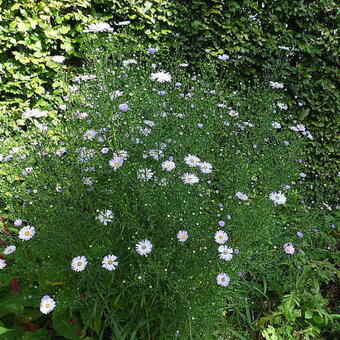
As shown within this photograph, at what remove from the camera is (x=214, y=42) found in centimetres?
360

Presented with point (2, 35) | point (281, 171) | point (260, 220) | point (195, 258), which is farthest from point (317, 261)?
point (2, 35)

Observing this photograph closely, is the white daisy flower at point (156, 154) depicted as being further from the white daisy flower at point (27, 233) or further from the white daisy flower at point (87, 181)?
the white daisy flower at point (27, 233)

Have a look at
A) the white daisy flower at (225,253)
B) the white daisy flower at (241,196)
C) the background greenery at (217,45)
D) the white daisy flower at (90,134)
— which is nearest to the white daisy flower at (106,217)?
the white daisy flower at (90,134)

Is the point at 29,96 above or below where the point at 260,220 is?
below

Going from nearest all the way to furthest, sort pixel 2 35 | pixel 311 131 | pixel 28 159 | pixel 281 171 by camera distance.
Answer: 1. pixel 28 159
2. pixel 281 171
3. pixel 2 35
4. pixel 311 131

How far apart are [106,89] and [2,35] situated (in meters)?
1.46

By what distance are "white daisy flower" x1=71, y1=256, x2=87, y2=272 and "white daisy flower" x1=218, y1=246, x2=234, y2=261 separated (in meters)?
0.67

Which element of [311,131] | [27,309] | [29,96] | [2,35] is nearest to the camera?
[27,309]

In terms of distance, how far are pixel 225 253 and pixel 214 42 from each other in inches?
93.7

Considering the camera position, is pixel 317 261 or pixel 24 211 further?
pixel 317 261

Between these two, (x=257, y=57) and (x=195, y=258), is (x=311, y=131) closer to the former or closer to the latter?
(x=257, y=57)

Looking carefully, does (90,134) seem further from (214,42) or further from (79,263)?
(214,42)

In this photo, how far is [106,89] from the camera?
226 centimetres

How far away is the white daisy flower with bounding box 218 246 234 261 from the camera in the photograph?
72.8 inches
